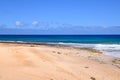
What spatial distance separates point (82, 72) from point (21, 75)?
260 cm

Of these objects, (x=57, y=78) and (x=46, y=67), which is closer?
(x=57, y=78)

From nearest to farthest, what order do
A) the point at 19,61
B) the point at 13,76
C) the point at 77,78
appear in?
the point at 13,76, the point at 77,78, the point at 19,61

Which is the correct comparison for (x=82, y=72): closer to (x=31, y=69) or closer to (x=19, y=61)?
(x=31, y=69)

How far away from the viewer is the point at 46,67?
9930mm

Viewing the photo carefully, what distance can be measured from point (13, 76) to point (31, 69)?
134cm

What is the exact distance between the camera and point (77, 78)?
8.67 meters

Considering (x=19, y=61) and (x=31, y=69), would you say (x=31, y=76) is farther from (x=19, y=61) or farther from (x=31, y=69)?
(x=19, y=61)

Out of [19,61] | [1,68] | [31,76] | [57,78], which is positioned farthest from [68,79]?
[19,61]

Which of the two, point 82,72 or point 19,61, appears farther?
point 19,61

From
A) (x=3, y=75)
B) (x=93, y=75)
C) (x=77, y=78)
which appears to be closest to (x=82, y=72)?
(x=93, y=75)

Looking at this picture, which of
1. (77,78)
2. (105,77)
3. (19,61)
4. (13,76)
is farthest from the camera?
(19,61)

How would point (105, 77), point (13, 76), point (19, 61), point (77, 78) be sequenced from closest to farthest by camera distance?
point (13, 76)
point (77, 78)
point (105, 77)
point (19, 61)

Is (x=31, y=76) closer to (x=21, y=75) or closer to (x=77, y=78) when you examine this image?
(x=21, y=75)

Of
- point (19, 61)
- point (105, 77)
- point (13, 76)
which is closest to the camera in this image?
point (13, 76)
